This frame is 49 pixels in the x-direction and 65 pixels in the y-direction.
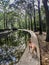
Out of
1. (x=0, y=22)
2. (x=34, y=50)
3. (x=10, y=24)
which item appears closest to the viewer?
(x=34, y=50)

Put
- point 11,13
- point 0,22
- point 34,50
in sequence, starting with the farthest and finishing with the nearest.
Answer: point 0,22 → point 11,13 → point 34,50

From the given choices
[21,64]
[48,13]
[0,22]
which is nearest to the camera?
[21,64]

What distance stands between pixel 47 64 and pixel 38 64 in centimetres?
38

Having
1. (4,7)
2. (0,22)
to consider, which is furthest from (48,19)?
(0,22)

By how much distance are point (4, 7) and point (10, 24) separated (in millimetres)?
17960

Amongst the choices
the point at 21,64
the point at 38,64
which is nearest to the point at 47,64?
the point at 38,64

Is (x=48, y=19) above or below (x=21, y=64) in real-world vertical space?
above

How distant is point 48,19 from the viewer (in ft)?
46.8

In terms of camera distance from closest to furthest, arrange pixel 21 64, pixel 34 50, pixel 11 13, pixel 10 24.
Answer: pixel 21 64, pixel 34 50, pixel 11 13, pixel 10 24

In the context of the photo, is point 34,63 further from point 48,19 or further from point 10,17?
point 10,17

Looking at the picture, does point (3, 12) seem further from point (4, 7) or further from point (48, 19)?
point (48, 19)

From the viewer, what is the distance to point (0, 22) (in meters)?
62.1

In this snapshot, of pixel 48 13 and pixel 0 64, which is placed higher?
pixel 48 13

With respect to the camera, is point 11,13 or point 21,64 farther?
point 11,13
